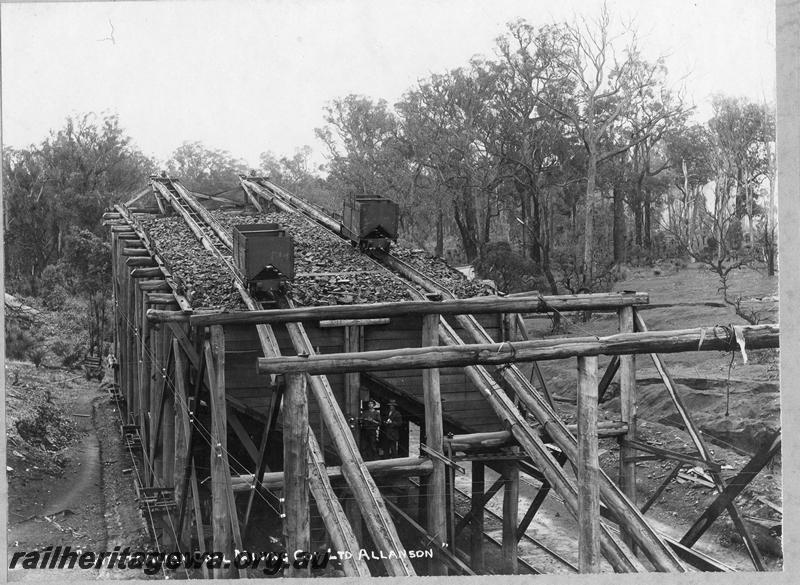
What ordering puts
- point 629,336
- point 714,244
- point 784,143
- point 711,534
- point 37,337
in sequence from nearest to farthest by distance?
point 629,336
point 784,143
point 711,534
point 37,337
point 714,244

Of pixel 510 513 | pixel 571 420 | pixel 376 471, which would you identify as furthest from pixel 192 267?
pixel 571 420

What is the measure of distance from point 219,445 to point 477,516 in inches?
158

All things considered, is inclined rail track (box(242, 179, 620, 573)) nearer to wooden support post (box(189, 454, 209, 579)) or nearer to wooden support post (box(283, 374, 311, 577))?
wooden support post (box(283, 374, 311, 577))

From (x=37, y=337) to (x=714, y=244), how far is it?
54.4ft

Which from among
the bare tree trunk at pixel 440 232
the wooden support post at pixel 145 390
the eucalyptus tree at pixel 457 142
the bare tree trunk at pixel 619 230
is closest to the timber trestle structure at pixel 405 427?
the wooden support post at pixel 145 390

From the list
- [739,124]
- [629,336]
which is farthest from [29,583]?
[739,124]

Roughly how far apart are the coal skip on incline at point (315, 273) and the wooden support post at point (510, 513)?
8.27ft

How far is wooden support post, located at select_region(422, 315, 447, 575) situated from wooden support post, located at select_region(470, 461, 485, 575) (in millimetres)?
1129

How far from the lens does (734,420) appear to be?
18.0 metres

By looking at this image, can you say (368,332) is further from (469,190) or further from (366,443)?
(469,190)

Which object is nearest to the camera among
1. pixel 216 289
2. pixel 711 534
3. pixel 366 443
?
pixel 216 289

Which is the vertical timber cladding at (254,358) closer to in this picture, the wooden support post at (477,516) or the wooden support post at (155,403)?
the wooden support post at (477,516)

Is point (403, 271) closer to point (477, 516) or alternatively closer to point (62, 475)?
point (477, 516)

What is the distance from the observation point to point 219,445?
1127cm
